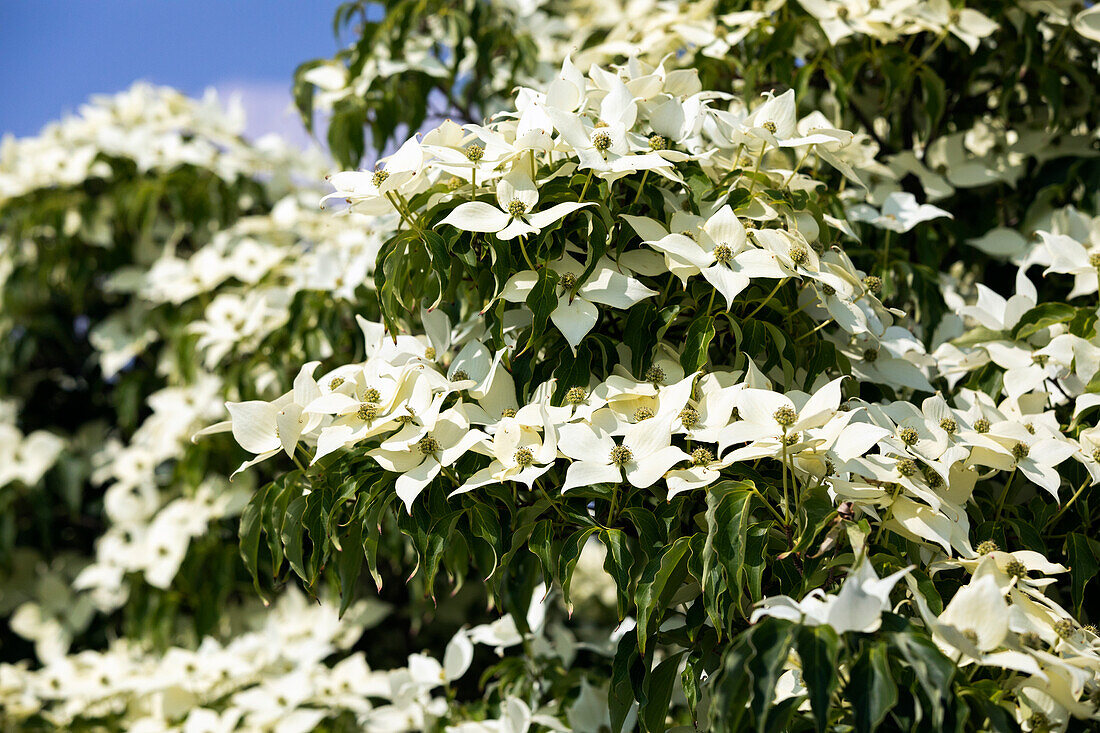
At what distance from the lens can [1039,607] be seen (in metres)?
1.20

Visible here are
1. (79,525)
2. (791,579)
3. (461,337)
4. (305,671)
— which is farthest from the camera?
(79,525)

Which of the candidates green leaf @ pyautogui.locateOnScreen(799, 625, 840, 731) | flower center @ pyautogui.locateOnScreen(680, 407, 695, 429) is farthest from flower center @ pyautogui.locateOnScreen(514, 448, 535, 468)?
green leaf @ pyautogui.locateOnScreen(799, 625, 840, 731)

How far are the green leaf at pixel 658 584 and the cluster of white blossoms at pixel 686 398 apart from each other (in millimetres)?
77

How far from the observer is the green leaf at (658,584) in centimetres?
114

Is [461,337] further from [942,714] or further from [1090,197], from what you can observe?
[1090,197]

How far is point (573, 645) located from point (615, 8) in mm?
1808

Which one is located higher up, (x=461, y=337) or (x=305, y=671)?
(x=461, y=337)

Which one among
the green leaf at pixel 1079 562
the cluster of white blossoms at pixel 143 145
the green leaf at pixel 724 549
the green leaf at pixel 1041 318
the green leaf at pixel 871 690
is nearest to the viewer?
the green leaf at pixel 871 690

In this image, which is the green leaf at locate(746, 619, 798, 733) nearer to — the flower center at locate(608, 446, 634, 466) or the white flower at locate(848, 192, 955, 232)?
the flower center at locate(608, 446, 634, 466)

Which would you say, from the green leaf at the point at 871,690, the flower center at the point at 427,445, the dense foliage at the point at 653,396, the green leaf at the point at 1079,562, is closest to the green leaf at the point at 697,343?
the dense foliage at the point at 653,396

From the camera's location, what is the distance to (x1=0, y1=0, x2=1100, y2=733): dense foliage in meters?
1.16

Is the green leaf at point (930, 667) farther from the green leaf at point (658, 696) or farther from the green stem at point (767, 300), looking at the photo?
the green stem at point (767, 300)

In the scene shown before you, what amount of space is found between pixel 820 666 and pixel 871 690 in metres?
0.05

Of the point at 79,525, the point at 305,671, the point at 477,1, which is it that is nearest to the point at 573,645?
the point at 305,671
